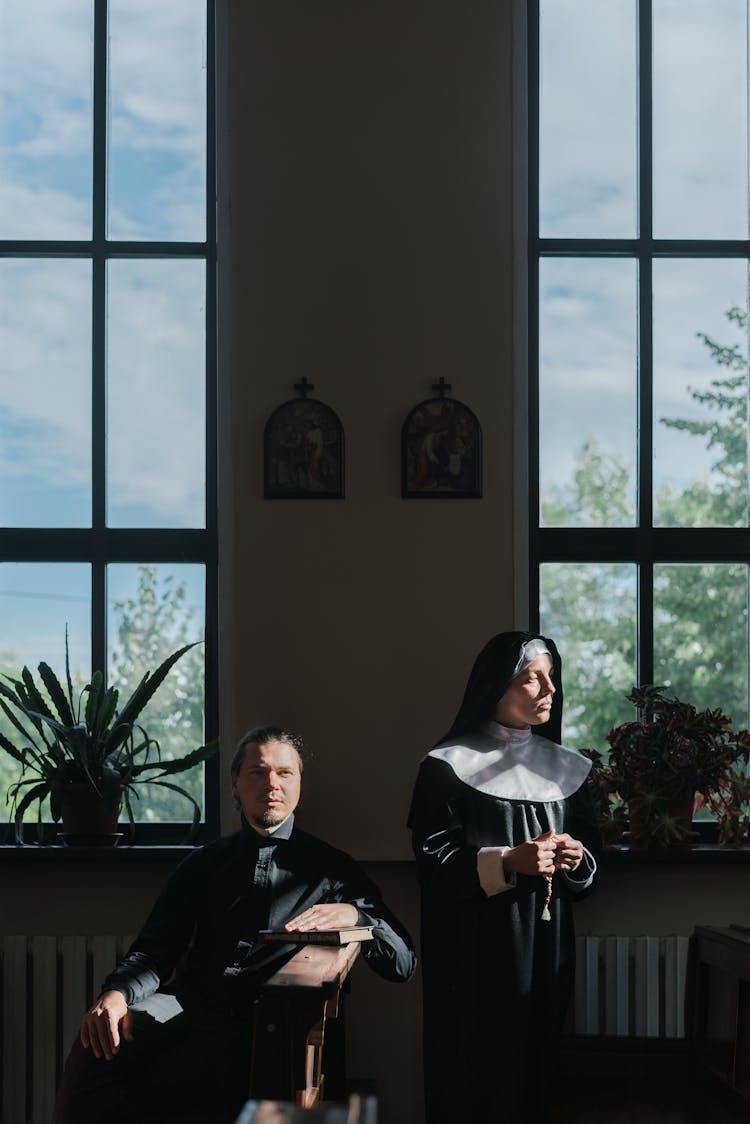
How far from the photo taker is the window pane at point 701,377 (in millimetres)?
4645

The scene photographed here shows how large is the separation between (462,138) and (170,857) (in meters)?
2.80

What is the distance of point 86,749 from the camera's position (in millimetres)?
4184

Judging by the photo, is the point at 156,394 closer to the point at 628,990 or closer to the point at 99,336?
the point at 99,336

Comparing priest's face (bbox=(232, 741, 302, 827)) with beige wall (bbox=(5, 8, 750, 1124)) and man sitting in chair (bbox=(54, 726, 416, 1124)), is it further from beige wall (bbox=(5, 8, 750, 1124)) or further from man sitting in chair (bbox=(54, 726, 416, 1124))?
beige wall (bbox=(5, 8, 750, 1124))

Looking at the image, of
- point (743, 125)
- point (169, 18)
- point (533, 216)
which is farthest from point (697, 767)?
point (169, 18)

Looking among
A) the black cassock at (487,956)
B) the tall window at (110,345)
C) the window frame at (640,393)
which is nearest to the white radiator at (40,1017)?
the tall window at (110,345)

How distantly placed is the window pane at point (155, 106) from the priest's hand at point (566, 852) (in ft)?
9.32

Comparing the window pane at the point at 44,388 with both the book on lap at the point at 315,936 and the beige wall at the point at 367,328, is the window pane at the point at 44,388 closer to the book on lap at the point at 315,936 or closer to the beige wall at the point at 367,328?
the beige wall at the point at 367,328

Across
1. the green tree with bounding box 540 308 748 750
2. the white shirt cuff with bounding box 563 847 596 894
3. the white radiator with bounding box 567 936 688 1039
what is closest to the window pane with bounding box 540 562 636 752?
the green tree with bounding box 540 308 748 750

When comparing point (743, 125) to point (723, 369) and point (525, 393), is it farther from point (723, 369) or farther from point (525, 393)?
point (525, 393)

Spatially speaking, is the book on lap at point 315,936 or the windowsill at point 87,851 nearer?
the book on lap at point 315,936

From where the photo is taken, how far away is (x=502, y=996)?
3.52 meters

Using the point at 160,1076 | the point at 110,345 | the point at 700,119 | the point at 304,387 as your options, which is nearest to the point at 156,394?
the point at 110,345

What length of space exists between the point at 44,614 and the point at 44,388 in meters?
0.88
